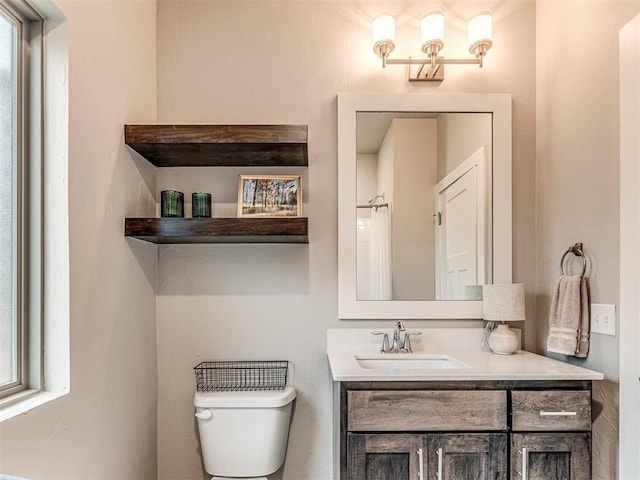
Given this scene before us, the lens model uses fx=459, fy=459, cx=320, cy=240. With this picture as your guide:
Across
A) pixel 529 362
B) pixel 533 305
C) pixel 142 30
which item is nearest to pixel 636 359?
pixel 529 362

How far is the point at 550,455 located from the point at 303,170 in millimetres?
1492

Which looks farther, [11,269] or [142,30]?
[142,30]

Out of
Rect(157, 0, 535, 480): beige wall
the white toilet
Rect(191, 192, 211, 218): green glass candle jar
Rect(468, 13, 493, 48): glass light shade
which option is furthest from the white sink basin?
Rect(468, 13, 493, 48): glass light shade

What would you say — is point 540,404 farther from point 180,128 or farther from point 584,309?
point 180,128

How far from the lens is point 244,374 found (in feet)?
6.88

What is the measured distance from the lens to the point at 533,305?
215 centimetres

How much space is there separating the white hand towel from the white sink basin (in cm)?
44

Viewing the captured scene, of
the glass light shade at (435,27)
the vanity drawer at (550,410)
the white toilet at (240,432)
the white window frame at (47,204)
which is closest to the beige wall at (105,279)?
the white window frame at (47,204)

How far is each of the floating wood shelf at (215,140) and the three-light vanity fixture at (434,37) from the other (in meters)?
0.57

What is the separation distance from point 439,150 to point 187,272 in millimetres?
1297

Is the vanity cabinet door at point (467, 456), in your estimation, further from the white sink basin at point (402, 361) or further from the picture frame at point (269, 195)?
the picture frame at point (269, 195)

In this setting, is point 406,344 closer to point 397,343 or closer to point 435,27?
point 397,343

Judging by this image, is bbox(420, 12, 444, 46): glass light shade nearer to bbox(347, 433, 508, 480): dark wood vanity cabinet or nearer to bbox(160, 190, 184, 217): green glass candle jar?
bbox(160, 190, 184, 217): green glass candle jar

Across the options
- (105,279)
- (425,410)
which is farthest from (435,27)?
(105,279)
